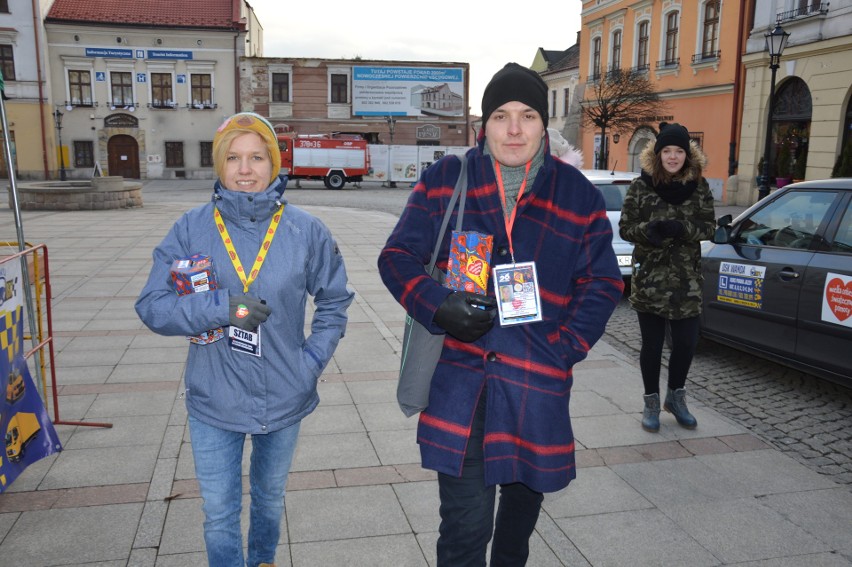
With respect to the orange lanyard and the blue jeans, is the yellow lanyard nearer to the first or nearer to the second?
the blue jeans

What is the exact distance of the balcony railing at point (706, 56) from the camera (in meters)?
26.3

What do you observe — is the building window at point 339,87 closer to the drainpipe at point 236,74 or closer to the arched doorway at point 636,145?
the drainpipe at point 236,74

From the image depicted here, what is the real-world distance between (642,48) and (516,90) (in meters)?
32.3

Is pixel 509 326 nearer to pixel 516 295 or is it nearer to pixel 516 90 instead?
pixel 516 295

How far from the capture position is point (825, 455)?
4461 mm

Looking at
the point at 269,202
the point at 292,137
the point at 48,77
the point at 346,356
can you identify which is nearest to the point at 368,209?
the point at 292,137

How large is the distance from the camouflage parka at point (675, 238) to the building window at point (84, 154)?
139 ft

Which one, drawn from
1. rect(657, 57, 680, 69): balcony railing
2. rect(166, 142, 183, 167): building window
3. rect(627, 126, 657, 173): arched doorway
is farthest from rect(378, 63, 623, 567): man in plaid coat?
rect(166, 142, 183, 167): building window

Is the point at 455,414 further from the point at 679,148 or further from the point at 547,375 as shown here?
the point at 679,148

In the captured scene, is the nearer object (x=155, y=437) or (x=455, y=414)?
(x=455, y=414)

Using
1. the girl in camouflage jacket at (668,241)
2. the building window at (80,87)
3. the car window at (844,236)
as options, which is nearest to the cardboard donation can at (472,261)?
the girl in camouflage jacket at (668,241)

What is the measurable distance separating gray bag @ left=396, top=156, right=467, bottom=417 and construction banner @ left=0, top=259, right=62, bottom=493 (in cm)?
211

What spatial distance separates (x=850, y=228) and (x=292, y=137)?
1219 inches

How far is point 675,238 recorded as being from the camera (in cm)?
452
